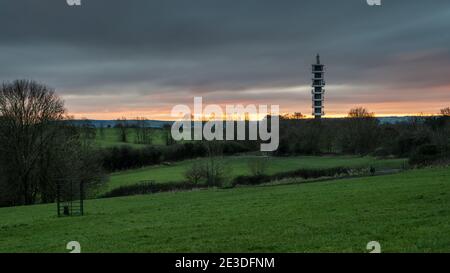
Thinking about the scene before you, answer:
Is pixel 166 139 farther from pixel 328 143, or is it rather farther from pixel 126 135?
pixel 328 143

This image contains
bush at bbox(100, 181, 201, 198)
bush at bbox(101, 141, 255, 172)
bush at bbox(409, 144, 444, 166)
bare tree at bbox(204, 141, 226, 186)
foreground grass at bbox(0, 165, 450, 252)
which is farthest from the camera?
bush at bbox(101, 141, 255, 172)

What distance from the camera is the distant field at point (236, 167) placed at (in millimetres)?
74062

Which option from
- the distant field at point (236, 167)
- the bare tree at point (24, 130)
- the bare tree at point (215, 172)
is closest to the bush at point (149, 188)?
the distant field at point (236, 167)

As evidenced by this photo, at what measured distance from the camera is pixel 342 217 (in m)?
18.3

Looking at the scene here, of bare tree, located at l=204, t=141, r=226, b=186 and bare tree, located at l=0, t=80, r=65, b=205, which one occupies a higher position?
bare tree, located at l=0, t=80, r=65, b=205

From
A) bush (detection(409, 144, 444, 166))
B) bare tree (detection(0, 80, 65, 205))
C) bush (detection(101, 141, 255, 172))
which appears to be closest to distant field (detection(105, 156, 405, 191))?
bush (detection(409, 144, 444, 166))

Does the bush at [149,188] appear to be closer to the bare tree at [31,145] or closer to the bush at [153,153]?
the bare tree at [31,145]

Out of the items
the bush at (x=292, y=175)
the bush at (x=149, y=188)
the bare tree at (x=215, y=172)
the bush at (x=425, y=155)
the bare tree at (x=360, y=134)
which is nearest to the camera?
the bush at (x=149, y=188)

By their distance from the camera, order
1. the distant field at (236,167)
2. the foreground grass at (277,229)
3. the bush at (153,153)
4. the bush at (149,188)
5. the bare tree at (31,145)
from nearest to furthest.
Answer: the foreground grass at (277,229) < the bare tree at (31,145) < the bush at (149,188) < the distant field at (236,167) < the bush at (153,153)

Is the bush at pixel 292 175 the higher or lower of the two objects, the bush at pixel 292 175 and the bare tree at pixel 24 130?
the lower

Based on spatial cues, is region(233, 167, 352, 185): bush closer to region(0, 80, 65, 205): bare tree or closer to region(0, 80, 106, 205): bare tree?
region(0, 80, 106, 205): bare tree

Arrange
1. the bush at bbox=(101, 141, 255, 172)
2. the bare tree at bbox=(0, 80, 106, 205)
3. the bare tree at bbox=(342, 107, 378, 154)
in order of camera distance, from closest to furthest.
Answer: the bare tree at bbox=(0, 80, 106, 205) → the bush at bbox=(101, 141, 255, 172) → the bare tree at bbox=(342, 107, 378, 154)

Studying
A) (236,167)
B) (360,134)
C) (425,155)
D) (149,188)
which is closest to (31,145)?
(149,188)

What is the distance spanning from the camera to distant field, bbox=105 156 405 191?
243 ft
